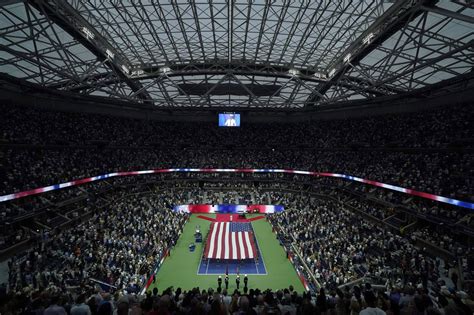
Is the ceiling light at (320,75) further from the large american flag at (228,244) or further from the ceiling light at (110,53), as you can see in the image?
the ceiling light at (110,53)

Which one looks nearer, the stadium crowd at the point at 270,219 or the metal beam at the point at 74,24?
the stadium crowd at the point at 270,219

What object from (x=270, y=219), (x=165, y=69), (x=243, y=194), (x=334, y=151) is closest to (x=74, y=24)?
(x=165, y=69)

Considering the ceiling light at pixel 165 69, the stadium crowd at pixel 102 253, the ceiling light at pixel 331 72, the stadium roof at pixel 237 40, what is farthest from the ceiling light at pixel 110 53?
the ceiling light at pixel 331 72

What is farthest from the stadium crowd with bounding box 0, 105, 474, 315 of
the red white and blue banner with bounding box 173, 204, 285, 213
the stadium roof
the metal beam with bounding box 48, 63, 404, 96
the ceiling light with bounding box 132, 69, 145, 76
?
the ceiling light with bounding box 132, 69, 145, 76

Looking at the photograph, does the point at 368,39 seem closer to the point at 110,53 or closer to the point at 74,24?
the point at 74,24

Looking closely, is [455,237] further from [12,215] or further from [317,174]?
[12,215]

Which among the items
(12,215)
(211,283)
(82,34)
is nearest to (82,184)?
(12,215)
